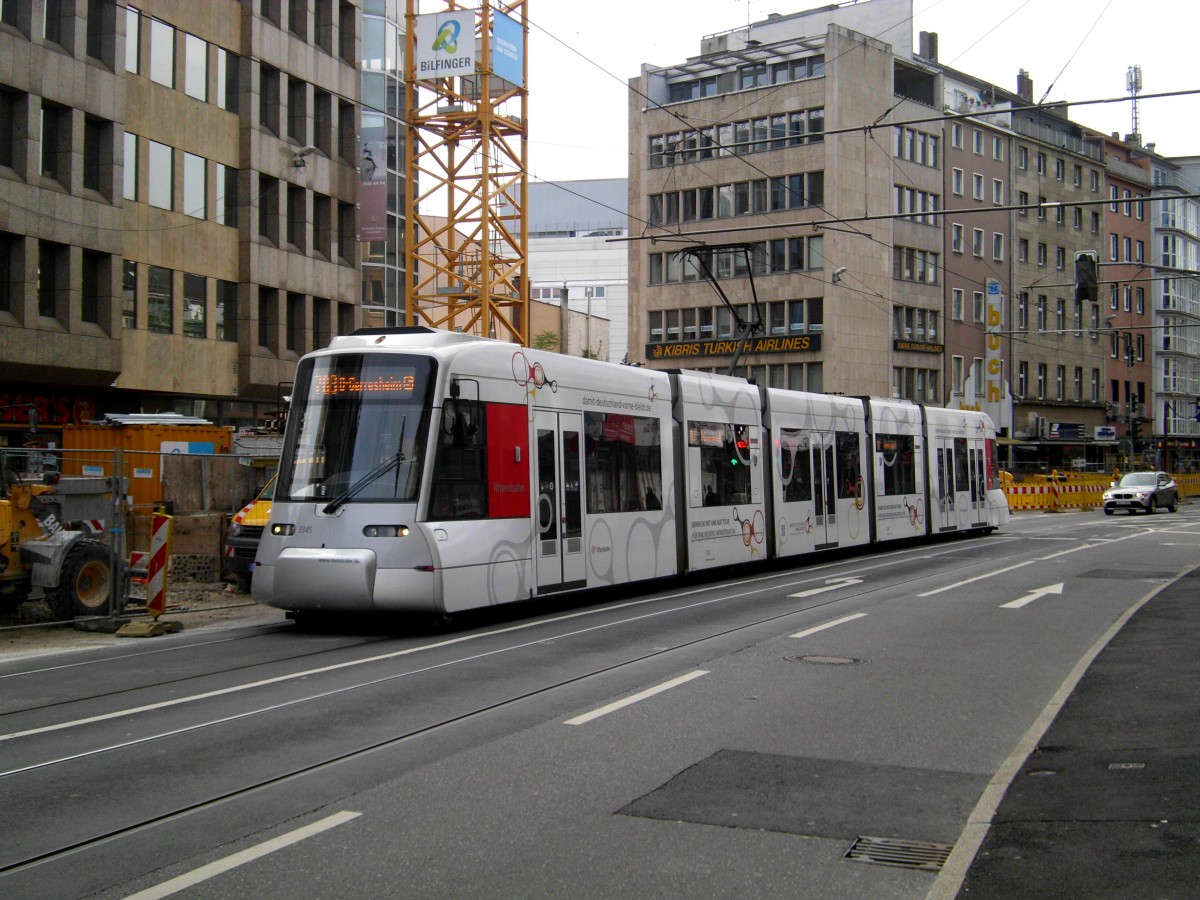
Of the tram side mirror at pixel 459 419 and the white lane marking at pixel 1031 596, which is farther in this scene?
the white lane marking at pixel 1031 596

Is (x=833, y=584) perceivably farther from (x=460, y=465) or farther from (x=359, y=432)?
(x=359, y=432)

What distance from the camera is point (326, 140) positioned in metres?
40.8

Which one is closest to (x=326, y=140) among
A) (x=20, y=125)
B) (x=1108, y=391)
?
(x=20, y=125)

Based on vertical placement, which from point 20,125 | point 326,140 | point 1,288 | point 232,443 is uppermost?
point 326,140

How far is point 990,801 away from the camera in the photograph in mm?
6676

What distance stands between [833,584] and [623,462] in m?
4.23

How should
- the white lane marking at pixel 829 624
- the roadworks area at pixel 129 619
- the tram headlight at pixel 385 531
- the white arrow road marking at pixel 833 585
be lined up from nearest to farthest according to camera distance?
the tram headlight at pixel 385 531, the white lane marking at pixel 829 624, the roadworks area at pixel 129 619, the white arrow road marking at pixel 833 585

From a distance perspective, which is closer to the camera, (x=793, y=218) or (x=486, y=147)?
(x=486, y=147)

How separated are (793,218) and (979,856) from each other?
61.3 m

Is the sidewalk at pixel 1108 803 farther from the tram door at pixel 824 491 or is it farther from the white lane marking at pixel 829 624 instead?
the tram door at pixel 824 491

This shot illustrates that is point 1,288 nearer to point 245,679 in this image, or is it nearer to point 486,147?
point 486,147

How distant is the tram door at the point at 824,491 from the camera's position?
79.0ft

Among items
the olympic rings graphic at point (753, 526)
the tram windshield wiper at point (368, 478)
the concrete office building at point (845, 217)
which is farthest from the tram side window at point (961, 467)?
the concrete office building at point (845, 217)

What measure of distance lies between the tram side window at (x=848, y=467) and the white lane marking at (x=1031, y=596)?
613 centimetres
